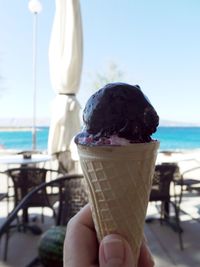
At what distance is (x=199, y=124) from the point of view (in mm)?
40875

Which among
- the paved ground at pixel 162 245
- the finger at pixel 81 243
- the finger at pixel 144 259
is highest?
the finger at pixel 81 243

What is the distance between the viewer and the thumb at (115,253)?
0.65 meters

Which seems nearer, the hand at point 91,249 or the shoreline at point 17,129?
the hand at point 91,249

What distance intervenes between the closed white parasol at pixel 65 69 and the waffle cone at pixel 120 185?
9.97ft

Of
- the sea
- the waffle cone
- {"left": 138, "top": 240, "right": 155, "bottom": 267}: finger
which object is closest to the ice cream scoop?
the waffle cone

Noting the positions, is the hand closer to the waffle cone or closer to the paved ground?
the waffle cone

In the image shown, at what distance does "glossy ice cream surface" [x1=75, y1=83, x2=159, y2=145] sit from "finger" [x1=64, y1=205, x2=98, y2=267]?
8.7 inches

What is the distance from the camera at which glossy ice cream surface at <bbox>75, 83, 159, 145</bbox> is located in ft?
2.16

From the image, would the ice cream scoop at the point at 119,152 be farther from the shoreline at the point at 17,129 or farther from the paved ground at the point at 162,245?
the shoreline at the point at 17,129

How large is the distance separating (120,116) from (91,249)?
0.32m

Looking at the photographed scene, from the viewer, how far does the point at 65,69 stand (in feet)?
11.9

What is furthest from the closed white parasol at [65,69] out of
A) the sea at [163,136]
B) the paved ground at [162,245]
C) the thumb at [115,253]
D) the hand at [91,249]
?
the sea at [163,136]

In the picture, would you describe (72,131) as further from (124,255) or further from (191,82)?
(191,82)

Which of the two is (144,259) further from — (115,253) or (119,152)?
(119,152)
